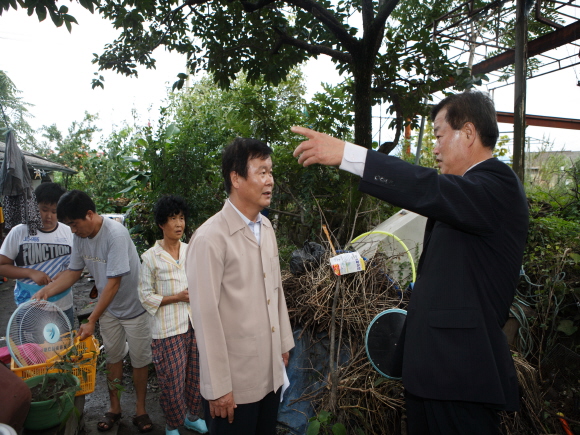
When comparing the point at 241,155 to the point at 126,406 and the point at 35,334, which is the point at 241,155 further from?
the point at 126,406

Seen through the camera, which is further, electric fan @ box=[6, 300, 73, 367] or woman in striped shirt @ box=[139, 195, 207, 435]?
woman in striped shirt @ box=[139, 195, 207, 435]

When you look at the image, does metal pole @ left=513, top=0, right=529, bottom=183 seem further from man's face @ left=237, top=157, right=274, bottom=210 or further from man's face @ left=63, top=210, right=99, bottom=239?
man's face @ left=63, top=210, right=99, bottom=239

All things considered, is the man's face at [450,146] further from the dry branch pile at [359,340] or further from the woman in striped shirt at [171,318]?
the woman in striped shirt at [171,318]

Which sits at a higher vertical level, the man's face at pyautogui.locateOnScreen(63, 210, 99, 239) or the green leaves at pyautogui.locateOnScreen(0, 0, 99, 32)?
the green leaves at pyautogui.locateOnScreen(0, 0, 99, 32)

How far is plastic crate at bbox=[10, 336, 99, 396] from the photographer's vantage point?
2.96 meters

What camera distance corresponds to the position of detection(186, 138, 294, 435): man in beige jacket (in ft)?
6.28

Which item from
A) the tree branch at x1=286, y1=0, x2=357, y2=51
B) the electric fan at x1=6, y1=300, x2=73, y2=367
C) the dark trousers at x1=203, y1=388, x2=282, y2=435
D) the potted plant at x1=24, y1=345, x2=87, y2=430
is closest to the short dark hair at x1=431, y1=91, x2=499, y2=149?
the dark trousers at x1=203, y1=388, x2=282, y2=435

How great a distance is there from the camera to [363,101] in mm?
5238

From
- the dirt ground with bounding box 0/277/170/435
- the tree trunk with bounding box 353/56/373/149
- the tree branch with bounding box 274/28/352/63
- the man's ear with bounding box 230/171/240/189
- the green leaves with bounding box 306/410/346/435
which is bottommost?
the dirt ground with bounding box 0/277/170/435

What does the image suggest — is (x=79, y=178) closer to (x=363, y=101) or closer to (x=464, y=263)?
(x=363, y=101)

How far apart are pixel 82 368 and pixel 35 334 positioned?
1.45 feet

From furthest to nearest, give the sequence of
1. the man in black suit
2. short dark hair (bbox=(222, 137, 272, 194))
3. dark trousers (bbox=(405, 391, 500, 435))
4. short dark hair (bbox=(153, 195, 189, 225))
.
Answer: short dark hair (bbox=(153, 195, 189, 225)) → short dark hair (bbox=(222, 137, 272, 194)) → dark trousers (bbox=(405, 391, 500, 435)) → the man in black suit

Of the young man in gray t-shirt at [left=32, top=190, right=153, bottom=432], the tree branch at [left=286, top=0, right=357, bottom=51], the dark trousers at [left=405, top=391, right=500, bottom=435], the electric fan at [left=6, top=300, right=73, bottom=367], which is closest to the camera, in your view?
the dark trousers at [left=405, top=391, right=500, bottom=435]

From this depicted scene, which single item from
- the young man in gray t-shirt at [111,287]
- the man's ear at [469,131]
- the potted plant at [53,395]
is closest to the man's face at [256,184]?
the man's ear at [469,131]
